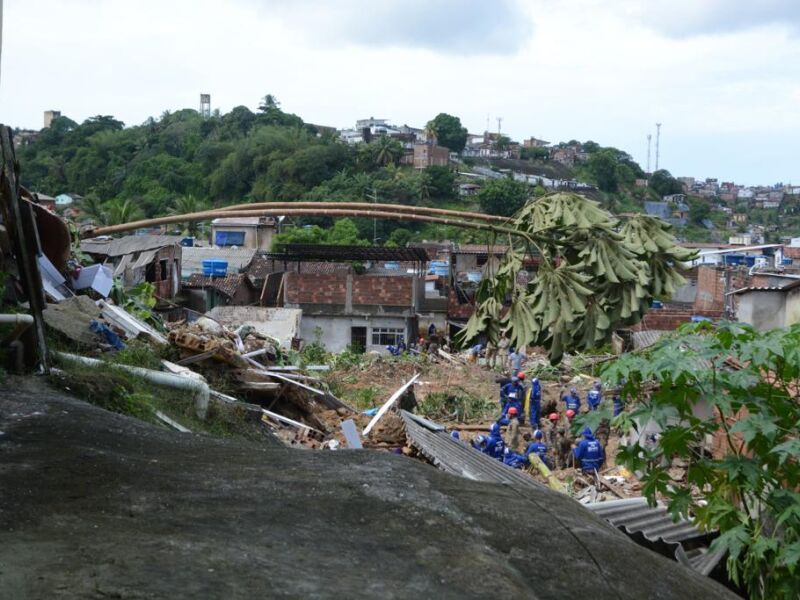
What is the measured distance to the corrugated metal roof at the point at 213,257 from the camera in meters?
37.3

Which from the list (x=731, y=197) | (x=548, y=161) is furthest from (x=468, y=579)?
(x=731, y=197)

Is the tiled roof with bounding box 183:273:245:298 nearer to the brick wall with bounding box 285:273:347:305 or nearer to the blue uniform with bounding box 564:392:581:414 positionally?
the brick wall with bounding box 285:273:347:305

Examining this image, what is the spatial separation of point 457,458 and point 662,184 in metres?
86.3

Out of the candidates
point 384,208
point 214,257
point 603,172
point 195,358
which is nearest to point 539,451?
point 195,358

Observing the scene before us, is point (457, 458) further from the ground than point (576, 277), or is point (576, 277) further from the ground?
point (576, 277)

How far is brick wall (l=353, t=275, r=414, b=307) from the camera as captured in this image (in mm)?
30266

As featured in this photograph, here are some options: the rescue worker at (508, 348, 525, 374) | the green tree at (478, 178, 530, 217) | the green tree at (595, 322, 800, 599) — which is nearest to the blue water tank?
the rescue worker at (508, 348, 525, 374)

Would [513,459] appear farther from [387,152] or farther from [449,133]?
[449,133]

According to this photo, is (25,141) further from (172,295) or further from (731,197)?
(731,197)

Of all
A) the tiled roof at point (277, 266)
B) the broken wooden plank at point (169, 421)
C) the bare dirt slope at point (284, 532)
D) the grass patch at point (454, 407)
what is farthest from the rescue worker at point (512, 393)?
the tiled roof at point (277, 266)

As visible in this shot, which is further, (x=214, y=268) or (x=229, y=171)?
(x=229, y=171)

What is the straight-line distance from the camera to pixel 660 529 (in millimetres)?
8375

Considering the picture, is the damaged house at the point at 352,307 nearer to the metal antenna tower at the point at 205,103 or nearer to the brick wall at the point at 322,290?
the brick wall at the point at 322,290

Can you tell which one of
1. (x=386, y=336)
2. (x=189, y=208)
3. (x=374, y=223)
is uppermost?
(x=189, y=208)
